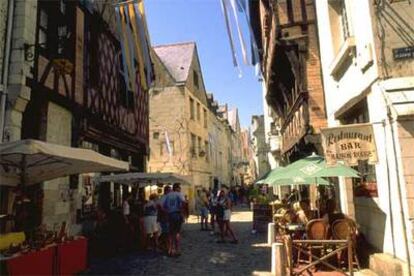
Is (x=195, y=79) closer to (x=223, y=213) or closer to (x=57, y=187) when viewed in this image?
(x=223, y=213)

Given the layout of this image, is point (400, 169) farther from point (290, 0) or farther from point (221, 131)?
point (221, 131)

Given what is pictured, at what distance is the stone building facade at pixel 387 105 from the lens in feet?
16.6

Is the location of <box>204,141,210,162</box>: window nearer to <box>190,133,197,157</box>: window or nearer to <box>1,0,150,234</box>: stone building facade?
<box>190,133,197,157</box>: window

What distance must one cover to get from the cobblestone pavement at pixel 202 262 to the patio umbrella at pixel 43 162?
191 centimetres

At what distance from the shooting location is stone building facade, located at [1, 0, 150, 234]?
7.54m

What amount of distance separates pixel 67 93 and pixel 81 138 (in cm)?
136

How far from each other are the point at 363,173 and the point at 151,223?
509 centimetres

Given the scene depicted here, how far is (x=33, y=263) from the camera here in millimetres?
5211

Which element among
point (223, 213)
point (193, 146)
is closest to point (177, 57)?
point (193, 146)

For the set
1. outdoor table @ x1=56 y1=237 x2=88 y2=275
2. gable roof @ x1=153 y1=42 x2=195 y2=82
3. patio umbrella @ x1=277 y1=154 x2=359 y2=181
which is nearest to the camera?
outdoor table @ x1=56 y1=237 x2=88 y2=275

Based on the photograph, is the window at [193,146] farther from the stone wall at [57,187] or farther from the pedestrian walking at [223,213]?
the stone wall at [57,187]

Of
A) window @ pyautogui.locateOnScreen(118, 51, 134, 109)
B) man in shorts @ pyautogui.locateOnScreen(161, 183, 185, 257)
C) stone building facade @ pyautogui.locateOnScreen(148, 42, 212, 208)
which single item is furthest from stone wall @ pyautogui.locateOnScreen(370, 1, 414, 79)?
stone building facade @ pyautogui.locateOnScreen(148, 42, 212, 208)

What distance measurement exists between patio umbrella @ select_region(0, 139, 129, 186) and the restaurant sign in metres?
3.69

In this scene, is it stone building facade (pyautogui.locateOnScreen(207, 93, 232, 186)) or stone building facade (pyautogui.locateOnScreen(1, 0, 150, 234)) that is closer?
stone building facade (pyautogui.locateOnScreen(1, 0, 150, 234))
